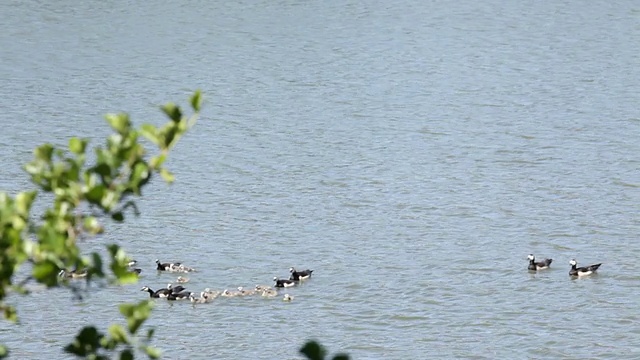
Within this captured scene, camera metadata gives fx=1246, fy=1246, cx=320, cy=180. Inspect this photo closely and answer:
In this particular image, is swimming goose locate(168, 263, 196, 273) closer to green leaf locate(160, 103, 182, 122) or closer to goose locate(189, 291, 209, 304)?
goose locate(189, 291, 209, 304)

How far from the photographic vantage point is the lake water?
15.5 metres

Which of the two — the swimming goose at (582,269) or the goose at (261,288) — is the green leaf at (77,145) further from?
the swimming goose at (582,269)

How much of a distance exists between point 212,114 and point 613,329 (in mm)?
13140

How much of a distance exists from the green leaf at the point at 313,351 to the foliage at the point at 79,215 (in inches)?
22.3

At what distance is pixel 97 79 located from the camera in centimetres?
2923

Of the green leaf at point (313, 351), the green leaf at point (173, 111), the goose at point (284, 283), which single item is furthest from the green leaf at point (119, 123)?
the goose at point (284, 283)

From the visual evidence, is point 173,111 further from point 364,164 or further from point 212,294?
point 364,164

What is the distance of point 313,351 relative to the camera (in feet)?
12.4

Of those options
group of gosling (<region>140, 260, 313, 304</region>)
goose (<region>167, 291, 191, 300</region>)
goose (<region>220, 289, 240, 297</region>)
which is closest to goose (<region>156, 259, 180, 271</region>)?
group of gosling (<region>140, 260, 313, 304</region>)

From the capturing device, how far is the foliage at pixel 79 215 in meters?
3.86

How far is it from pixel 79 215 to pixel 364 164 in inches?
742

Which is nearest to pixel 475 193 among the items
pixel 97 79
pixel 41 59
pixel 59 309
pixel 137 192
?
pixel 59 309

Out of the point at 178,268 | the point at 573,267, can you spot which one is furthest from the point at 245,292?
the point at 573,267

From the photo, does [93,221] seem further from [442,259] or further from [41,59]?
[41,59]
